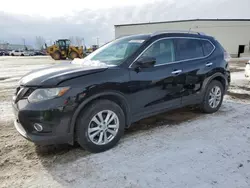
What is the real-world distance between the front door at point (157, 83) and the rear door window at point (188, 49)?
0.53 ft

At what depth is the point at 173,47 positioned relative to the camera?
3965 mm

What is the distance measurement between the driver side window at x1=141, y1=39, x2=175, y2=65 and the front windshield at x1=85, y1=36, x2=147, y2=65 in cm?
21

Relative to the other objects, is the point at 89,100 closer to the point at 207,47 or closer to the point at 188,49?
the point at 188,49

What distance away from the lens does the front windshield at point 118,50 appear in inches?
138

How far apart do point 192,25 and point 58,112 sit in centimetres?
3615

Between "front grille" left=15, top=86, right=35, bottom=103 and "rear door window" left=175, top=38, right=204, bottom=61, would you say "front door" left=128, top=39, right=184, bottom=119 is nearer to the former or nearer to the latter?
"rear door window" left=175, top=38, right=204, bottom=61

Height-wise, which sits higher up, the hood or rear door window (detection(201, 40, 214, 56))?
rear door window (detection(201, 40, 214, 56))

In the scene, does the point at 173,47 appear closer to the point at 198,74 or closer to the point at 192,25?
the point at 198,74

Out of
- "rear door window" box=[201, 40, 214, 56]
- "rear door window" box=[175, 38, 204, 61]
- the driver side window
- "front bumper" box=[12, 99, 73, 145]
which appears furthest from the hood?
"rear door window" box=[201, 40, 214, 56]

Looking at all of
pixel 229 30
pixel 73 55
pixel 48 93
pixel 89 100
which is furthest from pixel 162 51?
pixel 229 30

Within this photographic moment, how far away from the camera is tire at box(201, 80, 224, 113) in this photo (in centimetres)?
461

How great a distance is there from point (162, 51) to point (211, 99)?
1797 mm

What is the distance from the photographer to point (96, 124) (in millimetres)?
3068

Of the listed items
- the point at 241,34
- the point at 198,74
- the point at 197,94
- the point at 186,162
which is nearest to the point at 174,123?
the point at 197,94
